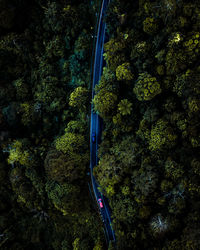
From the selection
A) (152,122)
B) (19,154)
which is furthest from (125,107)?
Result: (19,154)

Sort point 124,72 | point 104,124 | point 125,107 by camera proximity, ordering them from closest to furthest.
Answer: point 124,72, point 125,107, point 104,124

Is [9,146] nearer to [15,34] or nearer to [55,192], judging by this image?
[55,192]

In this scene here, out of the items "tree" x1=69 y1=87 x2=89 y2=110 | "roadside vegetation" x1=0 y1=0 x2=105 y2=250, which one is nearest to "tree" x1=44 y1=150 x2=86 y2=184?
"roadside vegetation" x1=0 y1=0 x2=105 y2=250

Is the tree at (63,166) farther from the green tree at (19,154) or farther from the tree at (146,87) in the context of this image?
the tree at (146,87)

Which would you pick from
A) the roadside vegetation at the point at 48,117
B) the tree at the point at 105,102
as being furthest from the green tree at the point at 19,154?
the tree at the point at 105,102

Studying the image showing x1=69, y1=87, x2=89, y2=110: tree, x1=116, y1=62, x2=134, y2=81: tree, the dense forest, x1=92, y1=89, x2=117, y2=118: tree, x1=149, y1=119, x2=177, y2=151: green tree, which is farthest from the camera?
x1=69, y1=87, x2=89, y2=110: tree

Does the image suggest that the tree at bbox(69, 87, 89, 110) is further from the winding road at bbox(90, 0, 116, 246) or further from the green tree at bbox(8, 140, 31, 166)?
the green tree at bbox(8, 140, 31, 166)

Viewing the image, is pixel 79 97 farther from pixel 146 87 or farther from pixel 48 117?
pixel 146 87

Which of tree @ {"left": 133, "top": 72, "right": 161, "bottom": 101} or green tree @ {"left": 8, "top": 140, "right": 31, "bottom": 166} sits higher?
tree @ {"left": 133, "top": 72, "right": 161, "bottom": 101}
